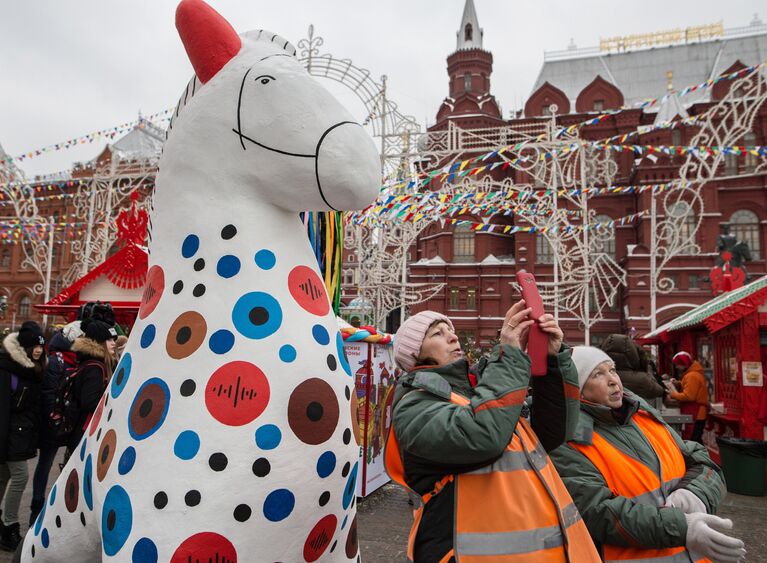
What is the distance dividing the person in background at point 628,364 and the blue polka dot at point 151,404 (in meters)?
2.79

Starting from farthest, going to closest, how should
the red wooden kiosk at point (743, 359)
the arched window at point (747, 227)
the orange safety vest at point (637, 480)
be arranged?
1. the arched window at point (747, 227)
2. the red wooden kiosk at point (743, 359)
3. the orange safety vest at point (637, 480)

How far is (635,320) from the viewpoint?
2353 centimetres

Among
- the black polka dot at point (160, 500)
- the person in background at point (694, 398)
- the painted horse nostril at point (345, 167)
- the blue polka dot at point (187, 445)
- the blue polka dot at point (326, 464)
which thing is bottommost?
the person in background at point (694, 398)

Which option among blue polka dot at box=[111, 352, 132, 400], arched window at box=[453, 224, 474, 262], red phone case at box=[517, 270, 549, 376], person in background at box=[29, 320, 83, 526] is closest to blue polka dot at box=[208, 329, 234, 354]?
blue polka dot at box=[111, 352, 132, 400]

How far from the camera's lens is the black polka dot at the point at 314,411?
132 centimetres

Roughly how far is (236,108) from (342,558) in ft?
4.23

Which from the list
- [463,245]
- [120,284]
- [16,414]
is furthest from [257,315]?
[463,245]

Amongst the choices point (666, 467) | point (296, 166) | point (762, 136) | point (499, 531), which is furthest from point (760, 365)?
point (762, 136)

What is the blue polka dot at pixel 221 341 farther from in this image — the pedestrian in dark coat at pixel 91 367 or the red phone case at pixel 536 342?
the pedestrian in dark coat at pixel 91 367

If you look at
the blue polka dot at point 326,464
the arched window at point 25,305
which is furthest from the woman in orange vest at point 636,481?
the arched window at point 25,305

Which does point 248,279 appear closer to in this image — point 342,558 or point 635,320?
point 342,558

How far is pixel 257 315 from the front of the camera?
1375mm

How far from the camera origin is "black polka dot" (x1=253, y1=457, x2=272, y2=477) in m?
1.24

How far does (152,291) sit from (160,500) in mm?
599
